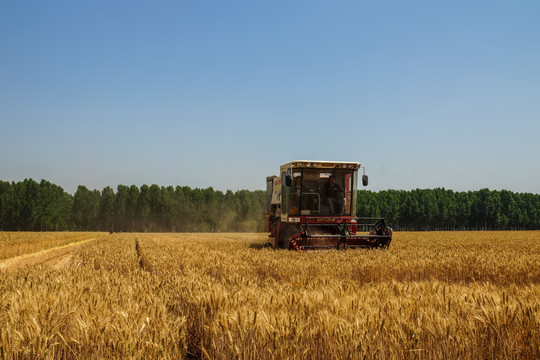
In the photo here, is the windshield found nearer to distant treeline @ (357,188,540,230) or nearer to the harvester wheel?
the harvester wheel

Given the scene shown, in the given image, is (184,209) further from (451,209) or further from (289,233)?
(289,233)

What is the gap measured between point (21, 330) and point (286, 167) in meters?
13.1

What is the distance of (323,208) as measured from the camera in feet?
53.0

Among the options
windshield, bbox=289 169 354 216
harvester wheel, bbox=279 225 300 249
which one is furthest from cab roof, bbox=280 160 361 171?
harvester wheel, bbox=279 225 300 249

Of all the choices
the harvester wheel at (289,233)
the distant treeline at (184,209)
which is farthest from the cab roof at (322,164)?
the distant treeline at (184,209)

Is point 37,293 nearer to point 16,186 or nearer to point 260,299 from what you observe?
point 260,299


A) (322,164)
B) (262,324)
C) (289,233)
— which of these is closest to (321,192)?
(322,164)

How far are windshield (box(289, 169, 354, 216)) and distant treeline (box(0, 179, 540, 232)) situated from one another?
74.5m

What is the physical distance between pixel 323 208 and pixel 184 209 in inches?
3231

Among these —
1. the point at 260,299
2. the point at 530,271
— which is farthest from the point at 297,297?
the point at 530,271

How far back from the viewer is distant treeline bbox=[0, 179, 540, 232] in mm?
87062

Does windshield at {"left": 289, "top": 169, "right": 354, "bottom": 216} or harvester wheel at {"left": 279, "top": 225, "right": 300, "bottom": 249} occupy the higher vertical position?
windshield at {"left": 289, "top": 169, "right": 354, "bottom": 216}

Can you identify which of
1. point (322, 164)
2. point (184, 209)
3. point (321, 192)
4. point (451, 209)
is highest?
point (322, 164)

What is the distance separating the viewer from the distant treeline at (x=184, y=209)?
286 ft
